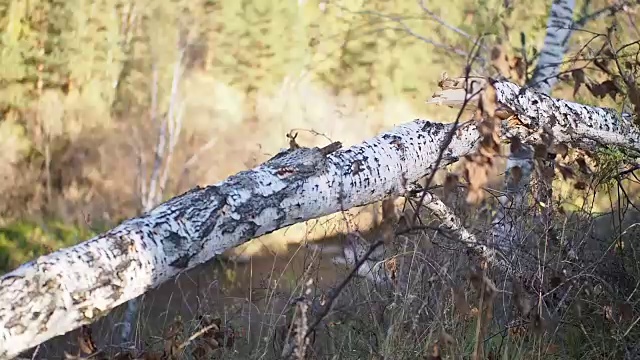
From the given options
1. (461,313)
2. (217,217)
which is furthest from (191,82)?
(217,217)

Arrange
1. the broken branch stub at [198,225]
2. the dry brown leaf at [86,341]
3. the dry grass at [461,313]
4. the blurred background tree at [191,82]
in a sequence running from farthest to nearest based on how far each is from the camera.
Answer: the blurred background tree at [191,82], the dry grass at [461,313], the dry brown leaf at [86,341], the broken branch stub at [198,225]

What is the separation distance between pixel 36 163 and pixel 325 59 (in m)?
3.50

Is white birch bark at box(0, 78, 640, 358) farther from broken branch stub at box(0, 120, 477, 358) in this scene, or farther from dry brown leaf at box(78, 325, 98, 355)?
dry brown leaf at box(78, 325, 98, 355)

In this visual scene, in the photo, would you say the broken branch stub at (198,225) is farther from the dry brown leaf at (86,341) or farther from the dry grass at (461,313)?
the dry grass at (461,313)

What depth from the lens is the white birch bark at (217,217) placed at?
1575mm

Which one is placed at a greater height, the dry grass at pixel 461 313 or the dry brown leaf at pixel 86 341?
the dry brown leaf at pixel 86 341

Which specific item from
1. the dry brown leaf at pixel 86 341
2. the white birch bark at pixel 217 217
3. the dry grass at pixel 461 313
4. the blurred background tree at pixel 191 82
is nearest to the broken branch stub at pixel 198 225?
the white birch bark at pixel 217 217

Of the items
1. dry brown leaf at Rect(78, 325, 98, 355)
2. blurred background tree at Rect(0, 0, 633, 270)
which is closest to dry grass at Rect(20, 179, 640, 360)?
dry brown leaf at Rect(78, 325, 98, 355)

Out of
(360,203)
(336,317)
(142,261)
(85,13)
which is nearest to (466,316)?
(336,317)

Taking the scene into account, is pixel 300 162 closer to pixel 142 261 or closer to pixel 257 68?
pixel 142 261

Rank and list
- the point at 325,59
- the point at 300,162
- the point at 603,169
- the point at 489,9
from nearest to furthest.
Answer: the point at 300,162, the point at 603,169, the point at 489,9, the point at 325,59

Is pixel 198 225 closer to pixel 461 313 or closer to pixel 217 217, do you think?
pixel 217 217

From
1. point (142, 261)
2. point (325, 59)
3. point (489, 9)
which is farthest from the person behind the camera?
point (325, 59)

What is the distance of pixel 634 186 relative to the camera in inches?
267
